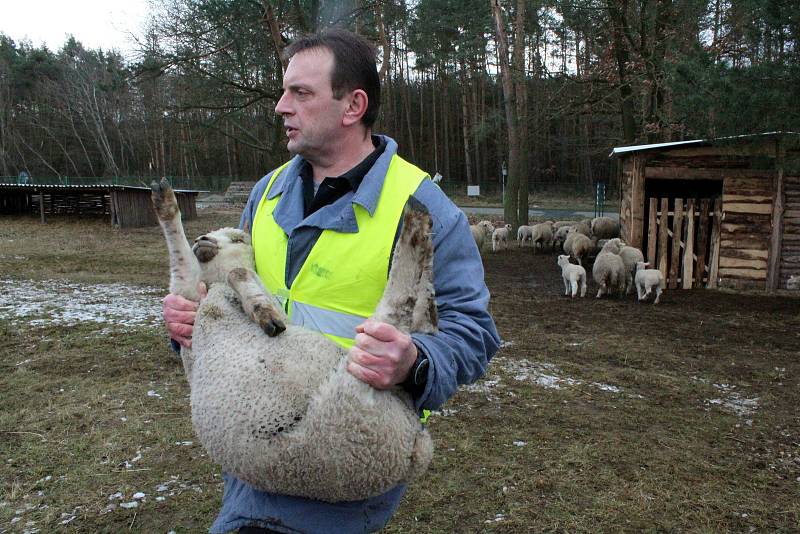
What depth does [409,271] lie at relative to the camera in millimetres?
1530

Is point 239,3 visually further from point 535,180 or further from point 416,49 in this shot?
point 535,180

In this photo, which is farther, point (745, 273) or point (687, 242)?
point (687, 242)

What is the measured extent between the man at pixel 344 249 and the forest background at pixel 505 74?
634 centimetres

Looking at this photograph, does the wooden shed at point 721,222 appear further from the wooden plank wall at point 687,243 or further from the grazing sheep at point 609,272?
the grazing sheep at point 609,272

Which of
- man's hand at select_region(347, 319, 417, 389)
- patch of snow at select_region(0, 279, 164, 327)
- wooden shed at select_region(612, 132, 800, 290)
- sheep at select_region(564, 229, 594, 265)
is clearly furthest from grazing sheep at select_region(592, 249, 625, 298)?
man's hand at select_region(347, 319, 417, 389)

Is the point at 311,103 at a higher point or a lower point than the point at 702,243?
higher

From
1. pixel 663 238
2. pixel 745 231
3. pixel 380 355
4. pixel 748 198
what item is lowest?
pixel 663 238

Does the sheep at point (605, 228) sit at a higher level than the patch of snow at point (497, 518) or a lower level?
higher

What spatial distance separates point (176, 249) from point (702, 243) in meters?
12.3

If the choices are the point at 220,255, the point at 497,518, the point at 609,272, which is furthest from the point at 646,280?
the point at 220,255

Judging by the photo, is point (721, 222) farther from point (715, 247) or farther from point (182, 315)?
point (182, 315)

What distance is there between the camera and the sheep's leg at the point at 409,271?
1500mm

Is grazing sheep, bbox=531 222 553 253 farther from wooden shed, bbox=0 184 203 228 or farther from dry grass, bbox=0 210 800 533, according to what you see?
wooden shed, bbox=0 184 203 228

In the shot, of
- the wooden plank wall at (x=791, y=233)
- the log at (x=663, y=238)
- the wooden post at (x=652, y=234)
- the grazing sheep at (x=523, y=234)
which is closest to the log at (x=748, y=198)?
the wooden plank wall at (x=791, y=233)
